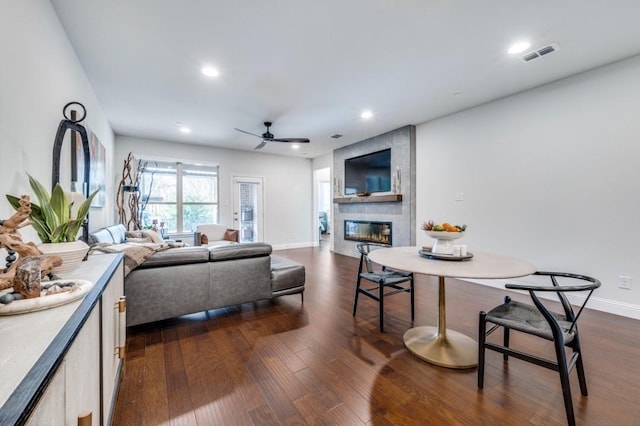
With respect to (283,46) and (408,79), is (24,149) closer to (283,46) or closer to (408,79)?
(283,46)

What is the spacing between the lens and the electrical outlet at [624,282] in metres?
2.85

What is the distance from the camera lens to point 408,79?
324 cm

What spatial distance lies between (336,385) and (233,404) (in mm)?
635

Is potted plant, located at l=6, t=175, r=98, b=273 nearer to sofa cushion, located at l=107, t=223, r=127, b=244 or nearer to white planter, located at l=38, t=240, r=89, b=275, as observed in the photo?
white planter, located at l=38, t=240, r=89, b=275

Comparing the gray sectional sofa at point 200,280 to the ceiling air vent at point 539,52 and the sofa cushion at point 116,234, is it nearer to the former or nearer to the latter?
the sofa cushion at point 116,234

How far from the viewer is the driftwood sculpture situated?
2.88 feet

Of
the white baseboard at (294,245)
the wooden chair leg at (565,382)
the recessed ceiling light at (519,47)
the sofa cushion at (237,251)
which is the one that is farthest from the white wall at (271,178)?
the wooden chair leg at (565,382)

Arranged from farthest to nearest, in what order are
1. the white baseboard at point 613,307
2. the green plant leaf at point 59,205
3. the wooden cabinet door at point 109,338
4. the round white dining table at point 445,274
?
the white baseboard at point 613,307, the round white dining table at point 445,274, the green plant leaf at point 59,205, the wooden cabinet door at point 109,338

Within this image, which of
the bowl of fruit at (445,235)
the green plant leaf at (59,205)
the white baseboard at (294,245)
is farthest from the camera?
the white baseboard at (294,245)

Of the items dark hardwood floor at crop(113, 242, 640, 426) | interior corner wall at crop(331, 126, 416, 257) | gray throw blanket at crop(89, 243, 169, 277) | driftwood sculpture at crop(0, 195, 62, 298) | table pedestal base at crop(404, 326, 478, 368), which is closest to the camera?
driftwood sculpture at crop(0, 195, 62, 298)

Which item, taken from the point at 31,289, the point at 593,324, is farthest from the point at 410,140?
the point at 31,289

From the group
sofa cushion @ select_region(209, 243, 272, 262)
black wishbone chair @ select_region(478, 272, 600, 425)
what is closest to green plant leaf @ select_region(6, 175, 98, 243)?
sofa cushion @ select_region(209, 243, 272, 262)

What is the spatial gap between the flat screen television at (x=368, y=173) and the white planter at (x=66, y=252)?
4886mm

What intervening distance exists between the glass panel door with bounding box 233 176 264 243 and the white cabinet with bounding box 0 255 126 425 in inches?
226
